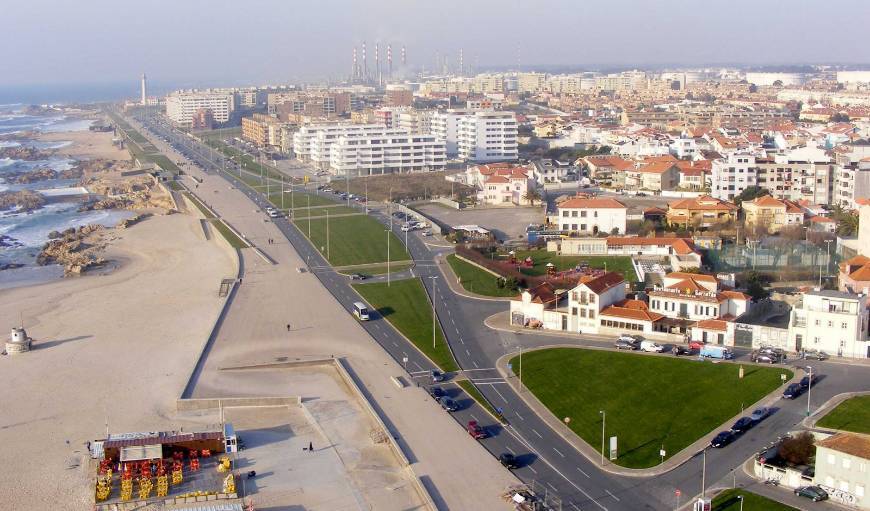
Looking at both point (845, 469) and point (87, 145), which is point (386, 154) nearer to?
point (87, 145)

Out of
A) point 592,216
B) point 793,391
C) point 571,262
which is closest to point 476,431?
point 793,391

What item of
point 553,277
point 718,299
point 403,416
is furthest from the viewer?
point 553,277

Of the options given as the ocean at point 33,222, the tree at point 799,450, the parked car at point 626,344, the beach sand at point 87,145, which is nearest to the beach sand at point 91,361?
the ocean at point 33,222

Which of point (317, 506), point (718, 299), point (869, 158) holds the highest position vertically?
point (869, 158)

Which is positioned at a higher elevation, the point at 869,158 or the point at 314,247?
the point at 869,158

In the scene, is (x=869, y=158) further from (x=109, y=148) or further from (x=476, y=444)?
(x=109, y=148)

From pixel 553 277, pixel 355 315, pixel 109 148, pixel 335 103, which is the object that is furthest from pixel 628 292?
pixel 335 103
